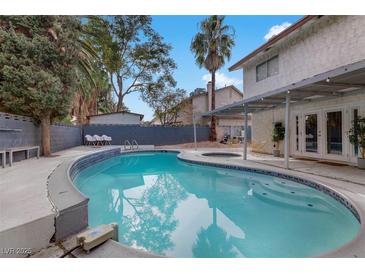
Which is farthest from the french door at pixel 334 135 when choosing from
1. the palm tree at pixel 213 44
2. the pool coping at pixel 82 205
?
the palm tree at pixel 213 44

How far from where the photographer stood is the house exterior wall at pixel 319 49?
23.2 feet

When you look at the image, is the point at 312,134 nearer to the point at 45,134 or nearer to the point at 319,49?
the point at 319,49

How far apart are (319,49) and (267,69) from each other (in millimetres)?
3153

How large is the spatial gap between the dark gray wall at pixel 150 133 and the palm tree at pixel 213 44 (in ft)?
18.6

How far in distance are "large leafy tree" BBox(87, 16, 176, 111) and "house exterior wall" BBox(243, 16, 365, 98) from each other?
41.3ft

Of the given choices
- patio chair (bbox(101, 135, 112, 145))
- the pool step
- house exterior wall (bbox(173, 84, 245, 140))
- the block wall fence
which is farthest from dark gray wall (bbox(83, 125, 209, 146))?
the pool step

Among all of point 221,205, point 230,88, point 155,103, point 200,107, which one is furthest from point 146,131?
point 221,205

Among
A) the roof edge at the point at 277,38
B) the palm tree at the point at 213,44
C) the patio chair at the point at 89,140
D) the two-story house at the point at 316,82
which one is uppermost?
the palm tree at the point at 213,44

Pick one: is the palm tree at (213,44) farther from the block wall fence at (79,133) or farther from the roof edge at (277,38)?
the block wall fence at (79,133)

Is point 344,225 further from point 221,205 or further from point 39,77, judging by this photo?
point 39,77

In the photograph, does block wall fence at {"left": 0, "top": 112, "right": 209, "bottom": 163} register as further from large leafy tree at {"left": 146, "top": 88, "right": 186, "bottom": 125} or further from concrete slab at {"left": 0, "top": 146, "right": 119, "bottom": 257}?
concrete slab at {"left": 0, "top": 146, "right": 119, "bottom": 257}

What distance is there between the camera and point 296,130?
10.2 m

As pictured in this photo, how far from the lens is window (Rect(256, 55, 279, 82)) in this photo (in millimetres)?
10750
